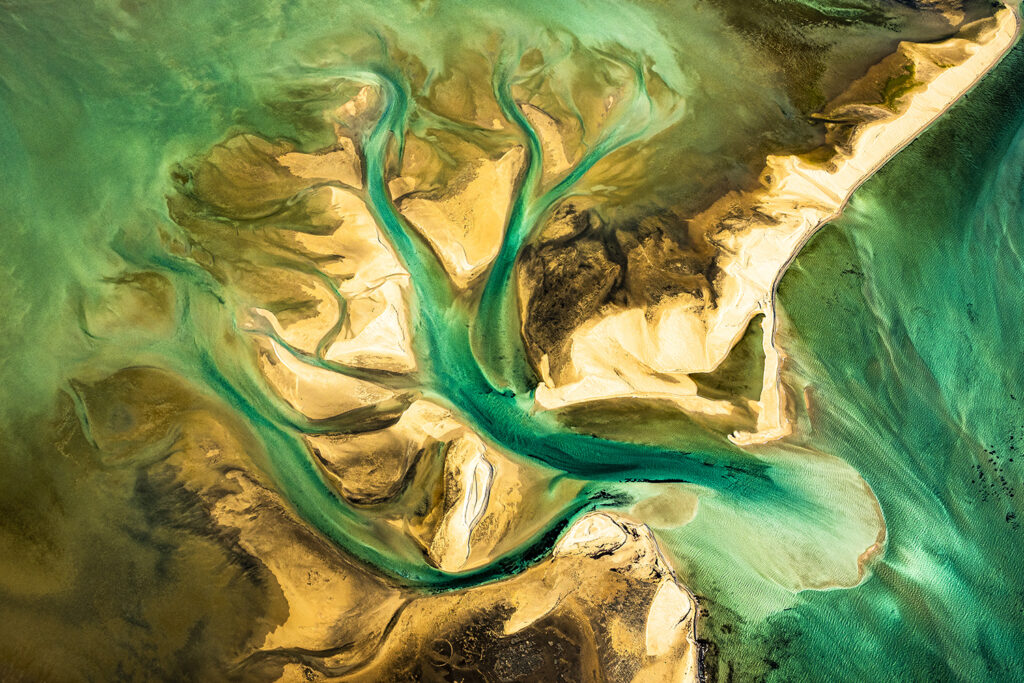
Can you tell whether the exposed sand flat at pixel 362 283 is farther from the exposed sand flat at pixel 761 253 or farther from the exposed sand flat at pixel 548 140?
the exposed sand flat at pixel 548 140

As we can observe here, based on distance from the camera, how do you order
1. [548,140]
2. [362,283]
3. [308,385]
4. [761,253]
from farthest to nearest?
[548,140] < [761,253] < [362,283] < [308,385]

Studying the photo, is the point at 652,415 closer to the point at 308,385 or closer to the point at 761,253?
the point at 761,253

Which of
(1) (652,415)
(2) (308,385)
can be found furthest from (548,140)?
(2) (308,385)

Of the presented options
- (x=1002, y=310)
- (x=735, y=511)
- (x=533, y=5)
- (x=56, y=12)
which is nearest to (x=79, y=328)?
(x=56, y=12)

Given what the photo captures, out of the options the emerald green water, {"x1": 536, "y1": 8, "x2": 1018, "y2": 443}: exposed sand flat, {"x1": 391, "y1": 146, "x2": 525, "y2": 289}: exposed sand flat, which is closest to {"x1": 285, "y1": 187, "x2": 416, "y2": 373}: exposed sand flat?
the emerald green water

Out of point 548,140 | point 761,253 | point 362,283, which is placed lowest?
point 362,283

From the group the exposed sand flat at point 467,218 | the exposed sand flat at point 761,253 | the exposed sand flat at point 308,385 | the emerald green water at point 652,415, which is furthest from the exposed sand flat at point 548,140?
the exposed sand flat at point 308,385

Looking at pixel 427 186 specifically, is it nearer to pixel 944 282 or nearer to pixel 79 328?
pixel 79 328

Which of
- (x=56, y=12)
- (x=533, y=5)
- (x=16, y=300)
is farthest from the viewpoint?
(x=533, y=5)
